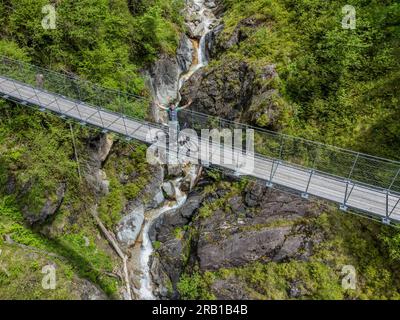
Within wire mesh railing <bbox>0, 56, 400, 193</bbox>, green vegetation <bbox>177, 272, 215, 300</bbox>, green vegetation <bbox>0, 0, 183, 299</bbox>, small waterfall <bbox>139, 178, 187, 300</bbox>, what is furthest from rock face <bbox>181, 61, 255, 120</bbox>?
green vegetation <bbox>177, 272, 215, 300</bbox>

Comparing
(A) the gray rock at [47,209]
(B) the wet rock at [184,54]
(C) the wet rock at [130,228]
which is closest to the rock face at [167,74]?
(B) the wet rock at [184,54]

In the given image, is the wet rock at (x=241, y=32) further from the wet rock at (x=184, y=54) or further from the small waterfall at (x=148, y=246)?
the small waterfall at (x=148, y=246)

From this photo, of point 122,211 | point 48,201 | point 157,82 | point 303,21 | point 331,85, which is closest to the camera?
point 48,201

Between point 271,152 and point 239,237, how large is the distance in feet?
9.62

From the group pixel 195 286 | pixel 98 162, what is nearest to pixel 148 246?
pixel 195 286

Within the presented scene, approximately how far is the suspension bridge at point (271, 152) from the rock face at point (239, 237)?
1.59m

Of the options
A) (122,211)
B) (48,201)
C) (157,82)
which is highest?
(157,82)

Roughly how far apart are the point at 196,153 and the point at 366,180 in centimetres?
480

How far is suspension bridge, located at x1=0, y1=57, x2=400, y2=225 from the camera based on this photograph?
7.98 meters

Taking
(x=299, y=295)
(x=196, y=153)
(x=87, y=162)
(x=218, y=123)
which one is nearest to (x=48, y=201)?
(x=87, y=162)

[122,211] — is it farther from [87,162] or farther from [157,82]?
[157,82]

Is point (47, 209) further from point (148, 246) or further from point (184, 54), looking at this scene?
point (184, 54)

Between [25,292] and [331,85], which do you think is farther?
[331,85]
